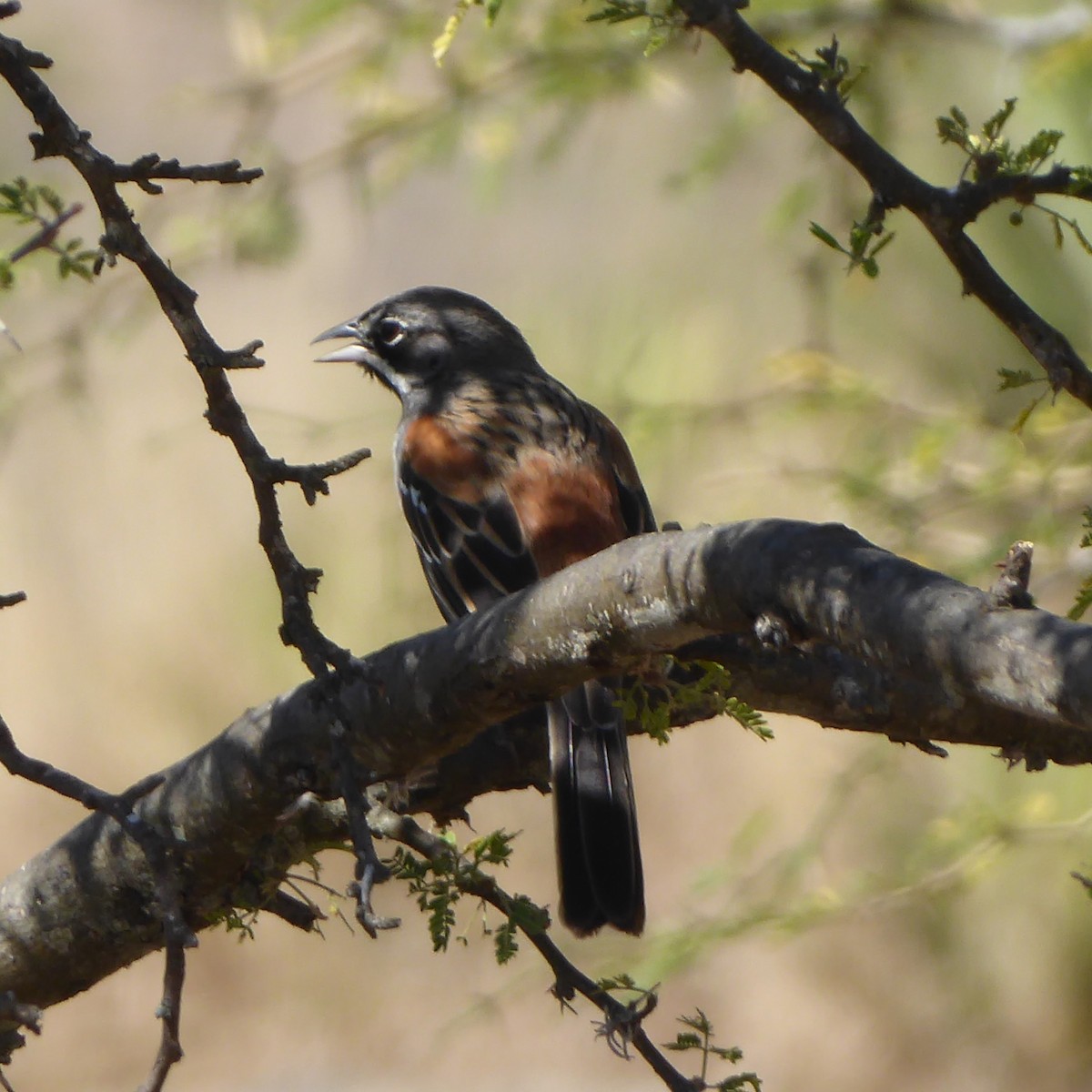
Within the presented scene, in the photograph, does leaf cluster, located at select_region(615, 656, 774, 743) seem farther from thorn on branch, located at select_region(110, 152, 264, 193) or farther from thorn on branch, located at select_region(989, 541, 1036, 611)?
thorn on branch, located at select_region(110, 152, 264, 193)

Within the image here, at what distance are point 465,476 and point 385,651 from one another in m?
1.97

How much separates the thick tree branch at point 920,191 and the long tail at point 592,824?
166 cm

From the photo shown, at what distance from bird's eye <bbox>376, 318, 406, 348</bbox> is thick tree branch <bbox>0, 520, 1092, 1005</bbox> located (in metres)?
2.50

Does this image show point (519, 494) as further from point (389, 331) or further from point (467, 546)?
point (389, 331)

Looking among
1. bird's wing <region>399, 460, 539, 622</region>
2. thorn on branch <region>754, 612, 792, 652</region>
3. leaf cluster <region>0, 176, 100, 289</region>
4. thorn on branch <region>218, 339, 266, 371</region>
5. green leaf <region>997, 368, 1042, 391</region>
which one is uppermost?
bird's wing <region>399, 460, 539, 622</region>

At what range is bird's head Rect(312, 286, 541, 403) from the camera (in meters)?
5.67

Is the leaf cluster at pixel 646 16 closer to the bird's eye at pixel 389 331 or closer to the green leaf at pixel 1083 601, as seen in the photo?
the green leaf at pixel 1083 601

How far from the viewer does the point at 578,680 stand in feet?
8.39

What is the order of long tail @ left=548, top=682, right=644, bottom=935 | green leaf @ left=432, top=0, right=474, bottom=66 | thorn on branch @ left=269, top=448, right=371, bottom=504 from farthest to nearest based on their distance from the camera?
1. long tail @ left=548, top=682, right=644, bottom=935
2. green leaf @ left=432, top=0, right=474, bottom=66
3. thorn on branch @ left=269, top=448, right=371, bottom=504

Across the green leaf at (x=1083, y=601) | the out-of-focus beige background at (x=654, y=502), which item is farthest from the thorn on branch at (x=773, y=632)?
the out-of-focus beige background at (x=654, y=502)

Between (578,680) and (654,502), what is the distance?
3.97 meters

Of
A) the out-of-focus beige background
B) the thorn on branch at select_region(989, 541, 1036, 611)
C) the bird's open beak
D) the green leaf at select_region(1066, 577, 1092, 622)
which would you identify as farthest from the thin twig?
the bird's open beak

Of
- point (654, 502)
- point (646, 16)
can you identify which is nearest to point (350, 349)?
point (654, 502)

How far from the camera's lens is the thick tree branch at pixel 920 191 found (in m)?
2.43
